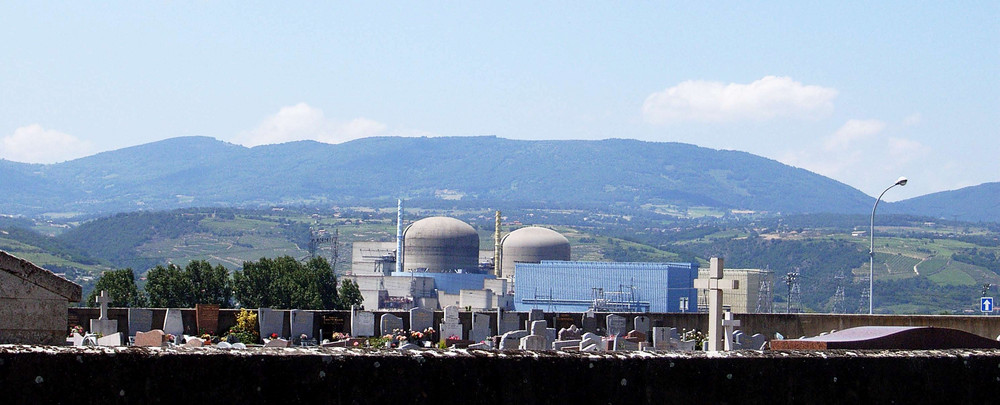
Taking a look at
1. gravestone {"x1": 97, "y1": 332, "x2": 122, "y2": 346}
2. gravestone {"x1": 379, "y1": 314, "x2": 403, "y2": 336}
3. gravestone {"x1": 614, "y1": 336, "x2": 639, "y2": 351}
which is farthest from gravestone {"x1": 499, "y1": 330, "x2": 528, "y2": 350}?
gravestone {"x1": 97, "y1": 332, "x2": 122, "y2": 346}

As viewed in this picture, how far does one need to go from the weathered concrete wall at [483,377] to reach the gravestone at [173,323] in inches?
575

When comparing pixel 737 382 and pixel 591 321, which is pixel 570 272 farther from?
pixel 737 382

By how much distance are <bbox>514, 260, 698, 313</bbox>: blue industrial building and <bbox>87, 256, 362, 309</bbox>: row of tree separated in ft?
105

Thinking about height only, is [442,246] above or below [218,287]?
above

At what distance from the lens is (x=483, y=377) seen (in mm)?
6672

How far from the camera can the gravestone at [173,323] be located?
20.6m

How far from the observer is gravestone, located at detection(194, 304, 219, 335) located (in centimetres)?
2122

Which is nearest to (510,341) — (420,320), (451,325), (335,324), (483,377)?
(451,325)

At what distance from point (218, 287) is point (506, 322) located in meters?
41.9

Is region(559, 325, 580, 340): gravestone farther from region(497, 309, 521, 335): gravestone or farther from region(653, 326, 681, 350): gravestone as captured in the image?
region(653, 326, 681, 350): gravestone

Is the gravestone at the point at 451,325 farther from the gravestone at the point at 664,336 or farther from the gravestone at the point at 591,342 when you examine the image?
the gravestone at the point at 664,336

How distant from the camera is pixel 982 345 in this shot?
53.2 feet

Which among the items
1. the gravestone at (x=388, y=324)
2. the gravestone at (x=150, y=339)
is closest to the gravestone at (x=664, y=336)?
the gravestone at (x=388, y=324)

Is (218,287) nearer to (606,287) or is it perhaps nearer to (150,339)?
(606,287)
